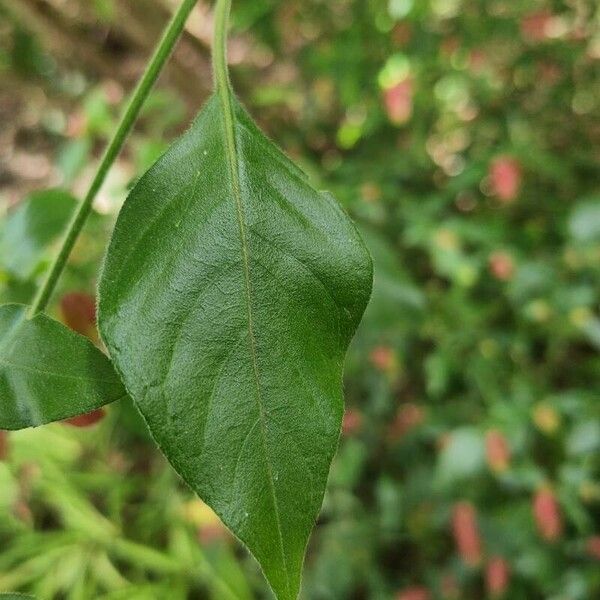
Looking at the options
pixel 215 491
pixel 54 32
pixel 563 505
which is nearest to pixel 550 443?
pixel 563 505

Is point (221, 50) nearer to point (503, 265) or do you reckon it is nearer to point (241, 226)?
→ point (241, 226)

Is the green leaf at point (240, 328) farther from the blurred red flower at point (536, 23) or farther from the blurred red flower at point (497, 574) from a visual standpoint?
the blurred red flower at point (536, 23)

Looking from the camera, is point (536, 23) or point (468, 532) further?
point (536, 23)

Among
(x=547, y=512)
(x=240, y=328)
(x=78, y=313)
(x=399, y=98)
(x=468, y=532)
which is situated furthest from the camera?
(x=399, y=98)

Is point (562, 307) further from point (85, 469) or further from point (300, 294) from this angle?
point (85, 469)

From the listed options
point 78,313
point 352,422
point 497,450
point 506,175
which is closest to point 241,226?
point 78,313

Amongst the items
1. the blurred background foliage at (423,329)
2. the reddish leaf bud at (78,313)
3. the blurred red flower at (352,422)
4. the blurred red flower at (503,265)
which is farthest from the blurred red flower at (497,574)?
the reddish leaf bud at (78,313)

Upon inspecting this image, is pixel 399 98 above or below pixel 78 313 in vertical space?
below

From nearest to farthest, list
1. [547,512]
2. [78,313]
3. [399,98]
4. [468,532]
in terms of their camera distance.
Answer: [78,313]
[547,512]
[468,532]
[399,98]
